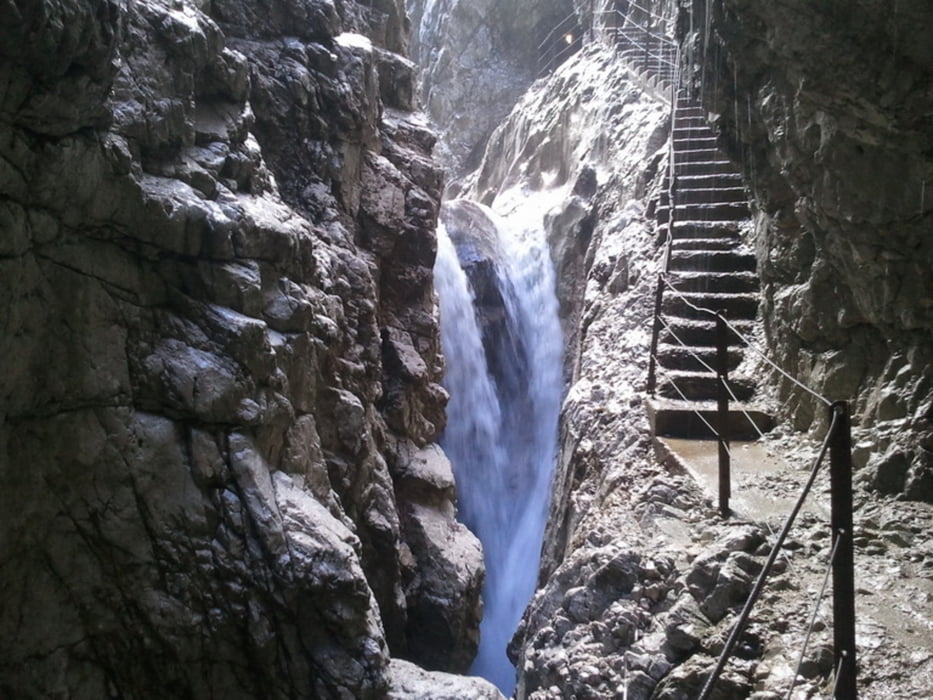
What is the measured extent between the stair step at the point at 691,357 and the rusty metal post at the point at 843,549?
4.33m

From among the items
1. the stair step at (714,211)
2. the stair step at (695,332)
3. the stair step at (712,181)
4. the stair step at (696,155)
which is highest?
the stair step at (696,155)

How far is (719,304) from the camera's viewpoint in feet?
25.2

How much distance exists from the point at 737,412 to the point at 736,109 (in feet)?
9.06

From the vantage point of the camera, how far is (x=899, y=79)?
409cm

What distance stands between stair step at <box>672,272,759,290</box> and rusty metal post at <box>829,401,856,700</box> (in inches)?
204

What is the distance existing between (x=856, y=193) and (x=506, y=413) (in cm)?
957

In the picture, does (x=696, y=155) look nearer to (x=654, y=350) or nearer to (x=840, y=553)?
(x=654, y=350)

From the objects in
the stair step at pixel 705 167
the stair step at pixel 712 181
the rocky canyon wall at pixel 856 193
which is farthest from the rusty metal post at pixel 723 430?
the stair step at pixel 705 167

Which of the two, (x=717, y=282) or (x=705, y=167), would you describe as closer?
(x=717, y=282)

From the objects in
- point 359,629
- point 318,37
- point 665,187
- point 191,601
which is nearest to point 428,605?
point 359,629

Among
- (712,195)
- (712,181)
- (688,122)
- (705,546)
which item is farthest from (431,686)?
(688,122)

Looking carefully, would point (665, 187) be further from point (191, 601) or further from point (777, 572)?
point (191, 601)

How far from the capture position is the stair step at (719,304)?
7590mm

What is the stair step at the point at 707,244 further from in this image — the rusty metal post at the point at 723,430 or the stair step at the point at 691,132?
the rusty metal post at the point at 723,430
